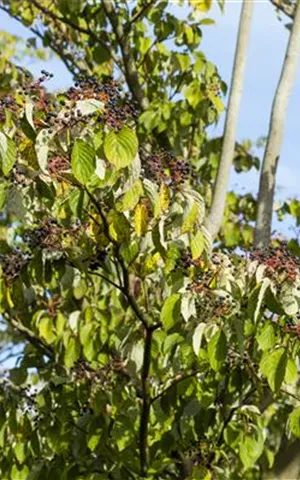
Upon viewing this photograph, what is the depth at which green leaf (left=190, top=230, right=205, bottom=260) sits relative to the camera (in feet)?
9.62

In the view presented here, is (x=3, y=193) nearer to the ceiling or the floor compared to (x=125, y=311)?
nearer to the floor

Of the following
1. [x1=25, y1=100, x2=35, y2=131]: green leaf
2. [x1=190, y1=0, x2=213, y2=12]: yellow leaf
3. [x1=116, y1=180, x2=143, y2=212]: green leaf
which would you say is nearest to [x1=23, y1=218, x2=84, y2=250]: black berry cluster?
[x1=116, y1=180, x2=143, y2=212]: green leaf

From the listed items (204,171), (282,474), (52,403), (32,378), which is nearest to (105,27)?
(204,171)

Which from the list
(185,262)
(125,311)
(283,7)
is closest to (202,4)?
(283,7)

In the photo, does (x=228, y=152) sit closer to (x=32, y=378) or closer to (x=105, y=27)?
(x=105, y=27)

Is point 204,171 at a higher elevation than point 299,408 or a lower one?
higher

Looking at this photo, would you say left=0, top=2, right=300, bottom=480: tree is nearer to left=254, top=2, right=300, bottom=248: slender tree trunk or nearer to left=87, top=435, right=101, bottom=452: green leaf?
left=87, top=435, right=101, bottom=452: green leaf

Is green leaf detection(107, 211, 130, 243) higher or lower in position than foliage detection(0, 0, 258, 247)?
lower

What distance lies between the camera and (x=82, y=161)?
253 cm

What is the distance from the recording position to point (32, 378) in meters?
5.46

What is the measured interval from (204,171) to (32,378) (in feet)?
5.27

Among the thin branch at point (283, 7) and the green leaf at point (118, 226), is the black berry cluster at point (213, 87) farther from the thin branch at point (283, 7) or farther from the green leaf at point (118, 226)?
the green leaf at point (118, 226)

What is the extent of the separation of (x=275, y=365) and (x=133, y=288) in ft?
5.91

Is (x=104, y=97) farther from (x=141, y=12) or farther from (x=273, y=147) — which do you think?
(x=141, y=12)
